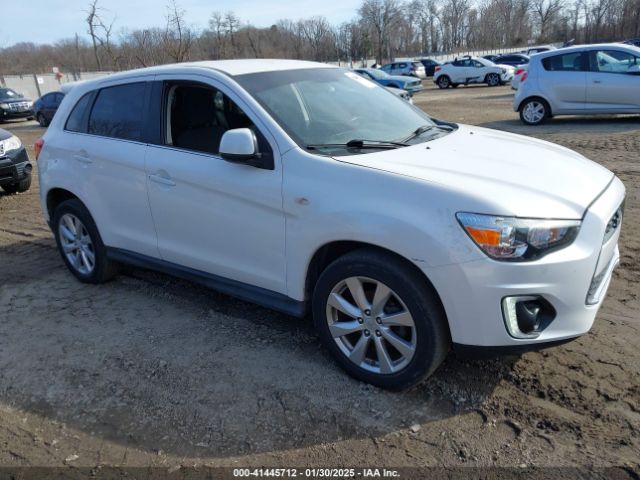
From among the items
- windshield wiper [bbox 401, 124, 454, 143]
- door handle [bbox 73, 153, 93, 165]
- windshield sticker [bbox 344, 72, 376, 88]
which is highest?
windshield sticker [bbox 344, 72, 376, 88]

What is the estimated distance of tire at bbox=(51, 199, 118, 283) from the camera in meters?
4.73

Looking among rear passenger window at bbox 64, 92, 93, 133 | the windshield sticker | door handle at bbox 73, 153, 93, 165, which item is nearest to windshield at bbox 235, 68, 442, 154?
the windshield sticker

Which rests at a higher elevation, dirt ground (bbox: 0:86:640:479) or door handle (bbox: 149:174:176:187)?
door handle (bbox: 149:174:176:187)

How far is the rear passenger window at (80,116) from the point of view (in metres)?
4.71

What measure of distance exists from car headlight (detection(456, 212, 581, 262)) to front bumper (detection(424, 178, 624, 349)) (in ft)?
0.15

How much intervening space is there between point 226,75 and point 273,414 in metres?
2.20

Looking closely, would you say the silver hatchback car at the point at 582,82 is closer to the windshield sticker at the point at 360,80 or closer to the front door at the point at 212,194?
the windshield sticker at the point at 360,80

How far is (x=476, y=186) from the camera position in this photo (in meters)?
2.77

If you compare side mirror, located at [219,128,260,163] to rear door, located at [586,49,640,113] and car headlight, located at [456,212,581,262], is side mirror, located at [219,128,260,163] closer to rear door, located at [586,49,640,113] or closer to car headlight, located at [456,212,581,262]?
car headlight, located at [456,212,581,262]

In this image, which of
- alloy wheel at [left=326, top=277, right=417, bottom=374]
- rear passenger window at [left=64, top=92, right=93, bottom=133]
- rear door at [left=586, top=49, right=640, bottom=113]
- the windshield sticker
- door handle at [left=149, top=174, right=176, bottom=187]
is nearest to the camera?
alloy wheel at [left=326, top=277, right=417, bottom=374]

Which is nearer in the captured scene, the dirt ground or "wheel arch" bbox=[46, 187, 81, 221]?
the dirt ground

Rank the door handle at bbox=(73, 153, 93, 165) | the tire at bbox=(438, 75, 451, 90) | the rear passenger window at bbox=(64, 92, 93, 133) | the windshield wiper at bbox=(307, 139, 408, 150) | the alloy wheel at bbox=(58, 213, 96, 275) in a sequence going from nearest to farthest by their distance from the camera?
1. the windshield wiper at bbox=(307, 139, 408, 150)
2. the door handle at bbox=(73, 153, 93, 165)
3. the rear passenger window at bbox=(64, 92, 93, 133)
4. the alloy wheel at bbox=(58, 213, 96, 275)
5. the tire at bbox=(438, 75, 451, 90)

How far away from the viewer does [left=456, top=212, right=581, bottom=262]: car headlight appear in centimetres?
262

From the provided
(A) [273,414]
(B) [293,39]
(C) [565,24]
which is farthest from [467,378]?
(C) [565,24]
